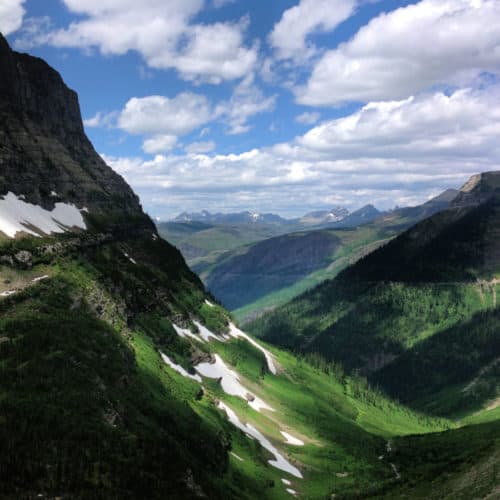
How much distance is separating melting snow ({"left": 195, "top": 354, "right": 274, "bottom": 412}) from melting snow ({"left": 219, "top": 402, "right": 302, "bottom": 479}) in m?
16.7

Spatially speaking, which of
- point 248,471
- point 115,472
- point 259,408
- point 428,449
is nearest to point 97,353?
point 115,472

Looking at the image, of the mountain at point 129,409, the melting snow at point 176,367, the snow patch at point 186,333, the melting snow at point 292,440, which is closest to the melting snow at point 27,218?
the mountain at point 129,409

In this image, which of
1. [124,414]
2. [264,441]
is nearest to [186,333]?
[264,441]

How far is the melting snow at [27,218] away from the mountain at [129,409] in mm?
543

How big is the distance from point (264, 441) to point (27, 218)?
102 metres

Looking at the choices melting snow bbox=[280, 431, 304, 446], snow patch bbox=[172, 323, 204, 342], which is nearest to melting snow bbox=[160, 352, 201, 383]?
snow patch bbox=[172, 323, 204, 342]

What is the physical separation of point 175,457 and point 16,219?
357 feet

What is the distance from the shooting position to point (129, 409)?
91.3 metres

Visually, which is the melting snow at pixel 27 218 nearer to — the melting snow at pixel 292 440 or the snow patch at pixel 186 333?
the snow patch at pixel 186 333

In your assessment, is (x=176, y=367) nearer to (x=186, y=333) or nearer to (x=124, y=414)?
(x=186, y=333)

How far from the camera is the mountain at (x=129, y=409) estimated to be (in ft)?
226

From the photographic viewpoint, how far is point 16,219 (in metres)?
164

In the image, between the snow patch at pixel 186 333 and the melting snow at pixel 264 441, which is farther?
the snow patch at pixel 186 333

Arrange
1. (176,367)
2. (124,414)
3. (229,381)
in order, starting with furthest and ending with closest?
(229,381), (176,367), (124,414)
